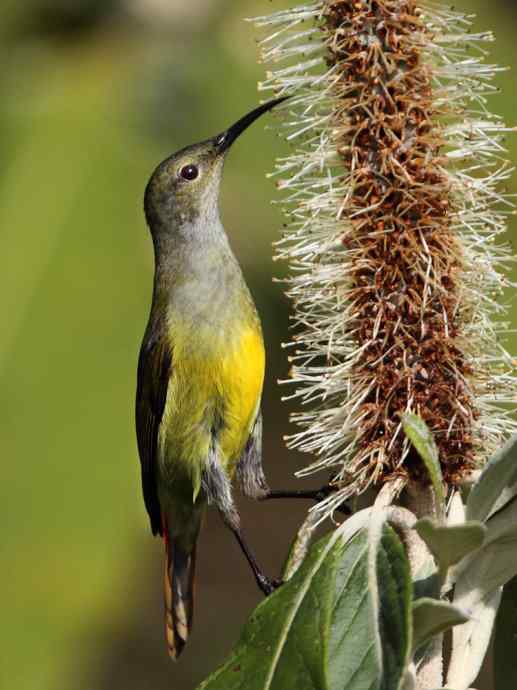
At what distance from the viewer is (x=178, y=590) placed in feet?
11.1

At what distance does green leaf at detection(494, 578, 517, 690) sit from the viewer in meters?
1.76

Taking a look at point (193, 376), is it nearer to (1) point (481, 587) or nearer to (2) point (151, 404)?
(2) point (151, 404)

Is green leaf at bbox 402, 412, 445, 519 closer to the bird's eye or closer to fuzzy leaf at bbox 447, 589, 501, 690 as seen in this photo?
fuzzy leaf at bbox 447, 589, 501, 690

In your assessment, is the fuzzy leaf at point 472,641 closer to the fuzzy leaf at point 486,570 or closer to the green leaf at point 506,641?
the fuzzy leaf at point 486,570

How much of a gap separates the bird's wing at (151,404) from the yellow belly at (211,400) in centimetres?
3

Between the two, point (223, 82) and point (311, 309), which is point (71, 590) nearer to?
point (311, 309)

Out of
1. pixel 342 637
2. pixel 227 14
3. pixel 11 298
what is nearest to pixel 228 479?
pixel 11 298

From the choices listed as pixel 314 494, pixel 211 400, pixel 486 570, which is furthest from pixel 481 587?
pixel 211 400

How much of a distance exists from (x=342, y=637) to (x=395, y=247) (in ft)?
1.90

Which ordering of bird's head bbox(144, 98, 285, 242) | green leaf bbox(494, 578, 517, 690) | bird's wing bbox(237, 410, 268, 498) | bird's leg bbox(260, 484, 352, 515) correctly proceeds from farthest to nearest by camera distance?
1. bird's head bbox(144, 98, 285, 242)
2. bird's wing bbox(237, 410, 268, 498)
3. bird's leg bbox(260, 484, 352, 515)
4. green leaf bbox(494, 578, 517, 690)

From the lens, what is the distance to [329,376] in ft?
6.37

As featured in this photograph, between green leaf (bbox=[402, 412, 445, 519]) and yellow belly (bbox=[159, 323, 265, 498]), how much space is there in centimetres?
140

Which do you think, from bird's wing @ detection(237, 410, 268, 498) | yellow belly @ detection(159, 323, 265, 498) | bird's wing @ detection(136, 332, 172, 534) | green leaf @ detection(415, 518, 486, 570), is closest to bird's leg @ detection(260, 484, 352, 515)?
bird's wing @ detection(237, 410, 268, 498)

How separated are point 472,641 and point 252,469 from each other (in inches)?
61.5
